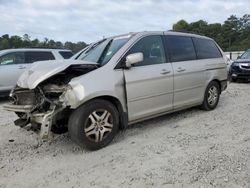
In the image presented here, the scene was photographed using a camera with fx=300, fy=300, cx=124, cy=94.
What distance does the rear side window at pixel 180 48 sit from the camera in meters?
5.73

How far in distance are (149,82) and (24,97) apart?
6.76 feet

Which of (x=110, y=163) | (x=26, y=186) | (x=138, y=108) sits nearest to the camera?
(x=26, y=186)

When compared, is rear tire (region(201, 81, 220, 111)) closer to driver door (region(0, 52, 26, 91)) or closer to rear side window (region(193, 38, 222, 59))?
rear side window (region(193, 38, 222, 59))

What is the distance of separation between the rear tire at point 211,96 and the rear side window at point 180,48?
2.92 feet

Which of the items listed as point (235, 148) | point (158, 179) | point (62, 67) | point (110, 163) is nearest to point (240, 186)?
point (158, 179)

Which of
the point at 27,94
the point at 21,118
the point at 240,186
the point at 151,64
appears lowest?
the point at 240,186

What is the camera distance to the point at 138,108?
504 centimetres

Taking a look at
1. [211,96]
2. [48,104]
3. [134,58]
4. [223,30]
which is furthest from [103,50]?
[223,30]

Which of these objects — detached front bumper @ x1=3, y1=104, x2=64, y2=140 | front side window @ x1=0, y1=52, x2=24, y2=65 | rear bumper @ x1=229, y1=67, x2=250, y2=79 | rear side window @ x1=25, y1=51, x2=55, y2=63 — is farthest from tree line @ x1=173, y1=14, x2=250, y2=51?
detached front bumper @ x1=3, y1=104, x2=64, y2=140

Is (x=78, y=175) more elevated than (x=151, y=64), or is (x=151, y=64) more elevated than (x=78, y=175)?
(x=151, y=64)

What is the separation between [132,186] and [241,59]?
10587 mm

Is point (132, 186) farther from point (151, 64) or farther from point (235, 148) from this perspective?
point (151, 64)

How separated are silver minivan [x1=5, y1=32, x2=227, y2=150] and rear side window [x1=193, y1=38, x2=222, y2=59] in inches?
17.2

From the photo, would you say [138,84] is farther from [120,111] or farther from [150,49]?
[150,49]
